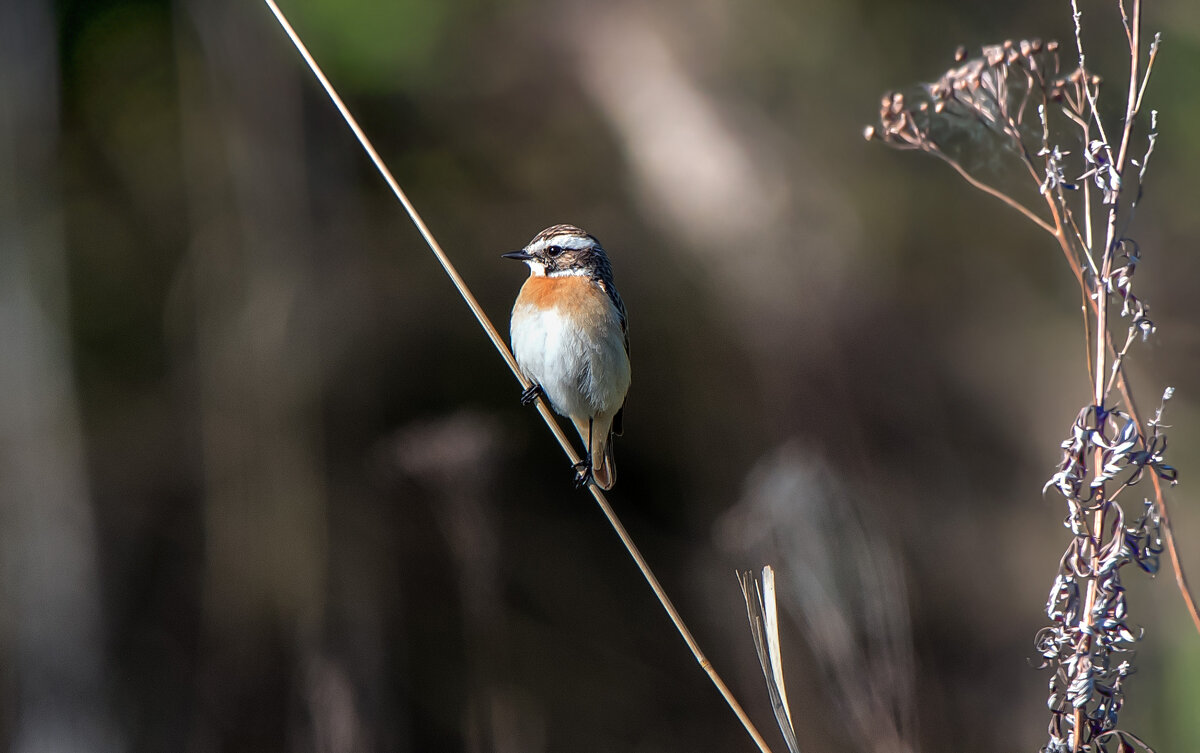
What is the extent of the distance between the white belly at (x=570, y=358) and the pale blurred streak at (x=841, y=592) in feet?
2.83

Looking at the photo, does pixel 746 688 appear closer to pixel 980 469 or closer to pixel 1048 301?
pixel 980 469

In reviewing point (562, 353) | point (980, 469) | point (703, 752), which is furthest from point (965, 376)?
point (562, 353)

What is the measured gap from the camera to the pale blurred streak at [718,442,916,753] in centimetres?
193

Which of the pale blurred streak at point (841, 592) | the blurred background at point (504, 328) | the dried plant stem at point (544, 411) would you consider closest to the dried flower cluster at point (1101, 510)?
the pale blurred streak at point (841, 592)

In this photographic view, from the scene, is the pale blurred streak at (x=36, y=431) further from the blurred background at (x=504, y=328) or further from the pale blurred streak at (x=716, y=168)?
the pale blurred streak at (x=716, y=168)

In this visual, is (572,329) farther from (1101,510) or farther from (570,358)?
(1101,510)

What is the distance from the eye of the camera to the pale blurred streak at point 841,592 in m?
1.93

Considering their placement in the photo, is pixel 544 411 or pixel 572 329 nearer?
pixel 544 411

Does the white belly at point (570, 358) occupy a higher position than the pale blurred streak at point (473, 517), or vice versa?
the white belly at point (570, 358)

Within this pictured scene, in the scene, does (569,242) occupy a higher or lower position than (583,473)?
higher

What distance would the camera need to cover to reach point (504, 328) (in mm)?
6152

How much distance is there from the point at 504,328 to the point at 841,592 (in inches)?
158

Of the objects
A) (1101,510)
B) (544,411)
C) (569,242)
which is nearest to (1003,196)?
(1101,510)

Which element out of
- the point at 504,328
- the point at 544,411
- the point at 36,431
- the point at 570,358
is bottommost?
the point at 36,431
